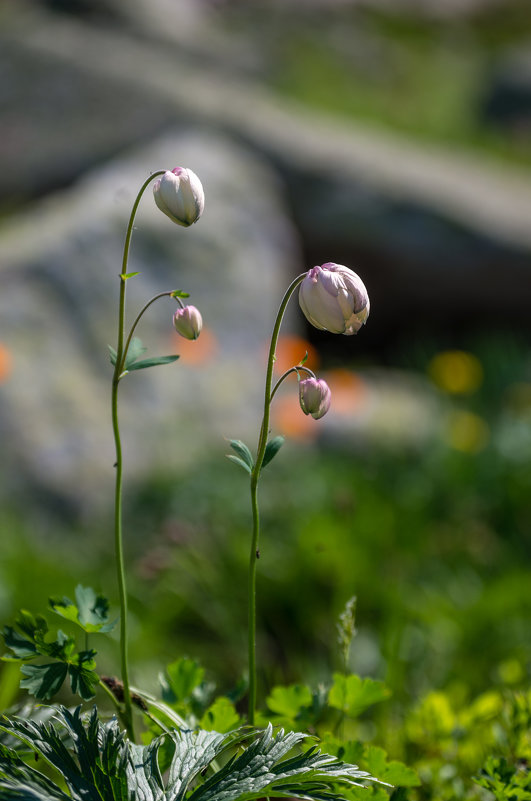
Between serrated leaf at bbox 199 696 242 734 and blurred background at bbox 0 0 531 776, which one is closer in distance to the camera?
serrated leaf at bbox 199 696 242 734

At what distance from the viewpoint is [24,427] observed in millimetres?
2930

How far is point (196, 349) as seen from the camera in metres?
3.31

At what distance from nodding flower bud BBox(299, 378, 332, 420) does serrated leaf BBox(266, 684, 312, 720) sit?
1.32 ft

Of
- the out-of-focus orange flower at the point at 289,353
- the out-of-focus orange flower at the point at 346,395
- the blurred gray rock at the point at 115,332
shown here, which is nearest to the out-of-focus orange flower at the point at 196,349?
the blurred gray rock at the point at 115,332

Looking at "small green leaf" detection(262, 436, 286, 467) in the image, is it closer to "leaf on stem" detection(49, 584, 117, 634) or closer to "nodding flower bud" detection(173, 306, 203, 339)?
"nodding flower bud" detection(173, 306, 203, 339)

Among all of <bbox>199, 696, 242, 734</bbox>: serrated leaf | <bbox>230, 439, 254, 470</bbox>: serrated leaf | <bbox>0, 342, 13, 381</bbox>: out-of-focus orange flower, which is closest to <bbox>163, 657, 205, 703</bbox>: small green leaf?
<bbox>199, 696, 242, 734</bbox>: serrated leaf

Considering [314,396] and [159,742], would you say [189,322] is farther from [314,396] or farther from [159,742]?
[159,742]

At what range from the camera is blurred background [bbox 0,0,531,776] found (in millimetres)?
2178

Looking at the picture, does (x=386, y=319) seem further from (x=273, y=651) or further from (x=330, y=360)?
(x=273, y=651)

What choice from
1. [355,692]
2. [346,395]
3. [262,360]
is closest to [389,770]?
[355,692]

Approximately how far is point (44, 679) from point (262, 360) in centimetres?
281

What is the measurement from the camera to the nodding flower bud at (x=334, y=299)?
87cm

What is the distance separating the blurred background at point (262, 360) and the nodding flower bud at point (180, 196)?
0.44 m

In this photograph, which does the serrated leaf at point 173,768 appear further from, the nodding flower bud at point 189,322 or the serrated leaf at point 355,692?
the nodding flower bud at point 189,322
